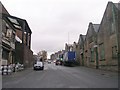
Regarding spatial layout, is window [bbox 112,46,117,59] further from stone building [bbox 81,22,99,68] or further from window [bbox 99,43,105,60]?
stone building [bbox 81,22,99,68]

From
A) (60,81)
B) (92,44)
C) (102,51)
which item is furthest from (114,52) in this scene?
(60,81)

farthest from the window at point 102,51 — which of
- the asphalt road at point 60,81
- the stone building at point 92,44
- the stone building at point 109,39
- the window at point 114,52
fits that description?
the asphalt road at point 60,81

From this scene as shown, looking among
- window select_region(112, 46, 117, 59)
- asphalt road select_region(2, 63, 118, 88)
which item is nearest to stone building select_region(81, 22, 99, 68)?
window select_region(112, 46, 117, 59)

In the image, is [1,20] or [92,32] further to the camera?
[92,32]

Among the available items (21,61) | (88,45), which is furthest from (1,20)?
(88,45)

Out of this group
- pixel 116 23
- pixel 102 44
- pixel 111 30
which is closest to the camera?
pixel 116 23

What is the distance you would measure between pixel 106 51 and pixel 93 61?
10.3 metres

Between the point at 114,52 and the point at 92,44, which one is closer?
the point at 114,52

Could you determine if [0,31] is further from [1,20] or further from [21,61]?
[21,61]

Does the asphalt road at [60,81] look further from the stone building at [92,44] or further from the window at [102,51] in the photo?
the stone building at [92,44]

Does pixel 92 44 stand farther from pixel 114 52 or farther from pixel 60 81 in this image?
pixel 60 81

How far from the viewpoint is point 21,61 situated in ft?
156

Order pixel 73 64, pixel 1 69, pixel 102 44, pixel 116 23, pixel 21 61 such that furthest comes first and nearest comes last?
pixel 73 64 → pixel 21 61 → pixel 102 44 → pixel 116 23 → pixel 1 69

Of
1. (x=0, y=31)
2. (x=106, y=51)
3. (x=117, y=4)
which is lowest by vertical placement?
(x=106, y=51)
